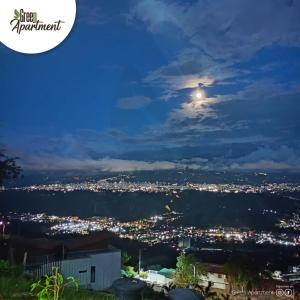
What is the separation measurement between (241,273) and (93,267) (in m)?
12.2

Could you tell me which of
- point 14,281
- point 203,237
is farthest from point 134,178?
point 14,281

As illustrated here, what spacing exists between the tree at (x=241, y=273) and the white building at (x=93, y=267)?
35.2 feet

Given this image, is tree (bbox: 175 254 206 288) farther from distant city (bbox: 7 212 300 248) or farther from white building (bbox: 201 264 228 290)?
distant city (bbox: 7 212 300 248)

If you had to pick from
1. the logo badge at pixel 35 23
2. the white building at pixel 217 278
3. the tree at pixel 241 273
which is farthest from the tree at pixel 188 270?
the logo badge at pixel 35 23

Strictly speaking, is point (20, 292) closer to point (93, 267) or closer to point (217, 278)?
point (93, 267)

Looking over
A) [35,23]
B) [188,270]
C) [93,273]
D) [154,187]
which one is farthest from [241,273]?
[35,23]

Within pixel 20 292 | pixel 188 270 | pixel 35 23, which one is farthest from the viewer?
pixel 188 270

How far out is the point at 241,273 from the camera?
19672mm

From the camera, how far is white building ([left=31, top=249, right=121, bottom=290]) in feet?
30.3

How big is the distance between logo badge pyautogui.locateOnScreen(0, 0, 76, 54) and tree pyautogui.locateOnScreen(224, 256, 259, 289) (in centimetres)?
1965

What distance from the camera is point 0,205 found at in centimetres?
1368

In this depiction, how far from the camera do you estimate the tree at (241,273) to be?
63.9ft

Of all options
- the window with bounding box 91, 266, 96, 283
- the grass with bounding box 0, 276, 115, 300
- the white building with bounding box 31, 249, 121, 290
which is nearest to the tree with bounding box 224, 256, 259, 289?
the white building with bounding box 31, 249, 121, 290

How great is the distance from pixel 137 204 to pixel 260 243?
11796mm
